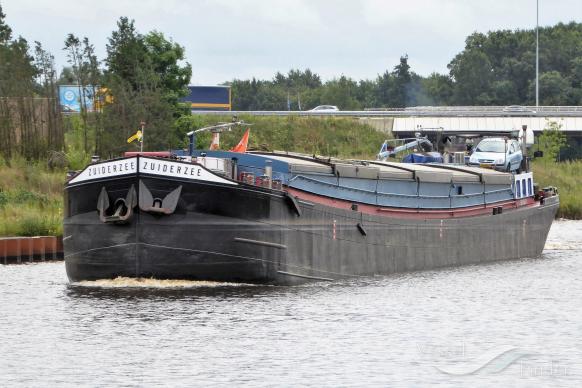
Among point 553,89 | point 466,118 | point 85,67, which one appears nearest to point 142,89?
point 85,67

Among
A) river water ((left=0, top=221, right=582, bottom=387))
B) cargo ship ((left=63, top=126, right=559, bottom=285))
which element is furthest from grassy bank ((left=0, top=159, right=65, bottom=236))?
cargo ship ((left=63, top=126, right=559, bottom=285))

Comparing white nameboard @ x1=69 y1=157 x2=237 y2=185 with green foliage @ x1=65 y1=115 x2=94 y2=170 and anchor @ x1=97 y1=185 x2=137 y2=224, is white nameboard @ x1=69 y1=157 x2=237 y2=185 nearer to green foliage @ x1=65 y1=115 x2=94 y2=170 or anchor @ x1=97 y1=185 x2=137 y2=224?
anchor @ x1=97 y1=185 x2=137 y2=224

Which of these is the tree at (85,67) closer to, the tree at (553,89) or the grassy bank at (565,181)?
the grassy bank at (565,181)

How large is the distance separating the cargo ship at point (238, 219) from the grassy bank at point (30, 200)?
852cm

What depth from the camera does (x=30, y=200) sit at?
162 ft

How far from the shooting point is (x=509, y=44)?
154000 millimetres

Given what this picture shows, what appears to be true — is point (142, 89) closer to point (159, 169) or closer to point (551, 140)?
point (159, 169)

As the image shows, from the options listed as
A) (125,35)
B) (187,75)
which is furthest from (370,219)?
(187,75)

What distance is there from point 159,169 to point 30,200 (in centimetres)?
1706

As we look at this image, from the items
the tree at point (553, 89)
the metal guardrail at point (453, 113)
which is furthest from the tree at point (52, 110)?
the tree at point (553, 89)

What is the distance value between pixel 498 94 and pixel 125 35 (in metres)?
85.3

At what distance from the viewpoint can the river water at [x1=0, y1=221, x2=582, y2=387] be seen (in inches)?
983

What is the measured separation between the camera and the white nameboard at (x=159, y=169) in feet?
110

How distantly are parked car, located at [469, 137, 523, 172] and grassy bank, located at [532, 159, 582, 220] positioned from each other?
21941 mm
